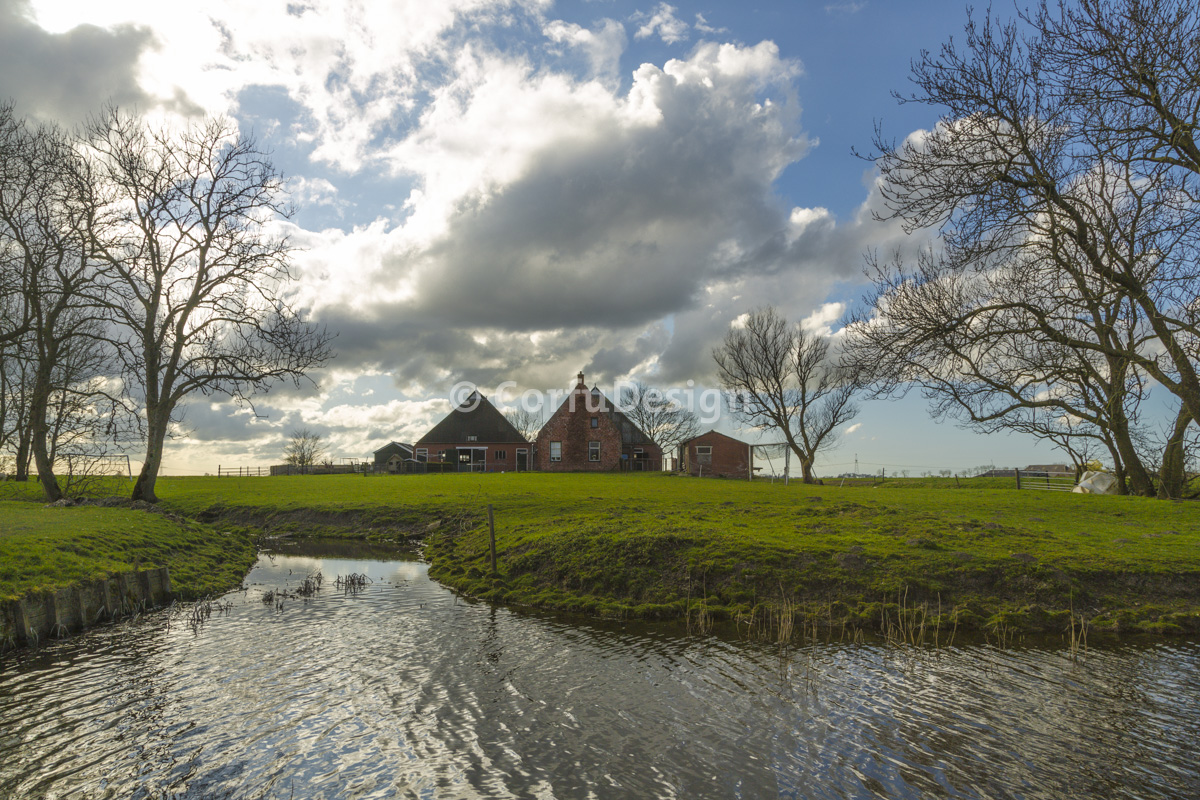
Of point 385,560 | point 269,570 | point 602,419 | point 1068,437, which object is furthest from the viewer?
point 602,419

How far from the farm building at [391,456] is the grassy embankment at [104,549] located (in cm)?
4536

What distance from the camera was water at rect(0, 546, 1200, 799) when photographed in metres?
6.11

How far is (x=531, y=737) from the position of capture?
7.07m

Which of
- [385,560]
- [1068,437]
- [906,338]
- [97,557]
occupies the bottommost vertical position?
[385,560]

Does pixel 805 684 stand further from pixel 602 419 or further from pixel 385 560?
pixel 602 419

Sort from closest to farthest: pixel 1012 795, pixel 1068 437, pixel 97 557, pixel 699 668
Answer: pixel 1012 795 → pixel 699 668 → pixel 97 557 → pixel 1068 437

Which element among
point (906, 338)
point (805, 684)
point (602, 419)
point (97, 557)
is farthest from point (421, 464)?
point (805, 684)

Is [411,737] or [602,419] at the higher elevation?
[602,419]

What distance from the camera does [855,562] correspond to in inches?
573

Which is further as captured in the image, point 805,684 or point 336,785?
point 805,684

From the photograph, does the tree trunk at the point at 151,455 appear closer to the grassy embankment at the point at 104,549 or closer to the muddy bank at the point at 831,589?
the grassy embankment at the point at 104,549

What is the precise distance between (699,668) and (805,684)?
1584 mm

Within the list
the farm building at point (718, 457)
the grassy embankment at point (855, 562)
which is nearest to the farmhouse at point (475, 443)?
the farm building at point (718, 457)

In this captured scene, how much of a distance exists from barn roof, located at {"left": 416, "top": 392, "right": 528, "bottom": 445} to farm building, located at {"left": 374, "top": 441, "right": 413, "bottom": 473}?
3.83 m
